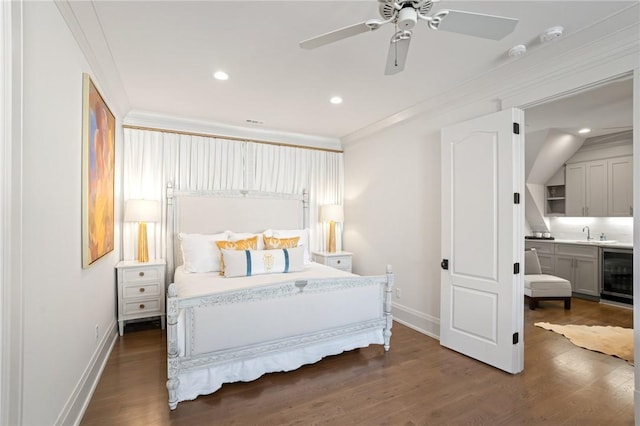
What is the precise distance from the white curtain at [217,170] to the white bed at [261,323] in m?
1.18

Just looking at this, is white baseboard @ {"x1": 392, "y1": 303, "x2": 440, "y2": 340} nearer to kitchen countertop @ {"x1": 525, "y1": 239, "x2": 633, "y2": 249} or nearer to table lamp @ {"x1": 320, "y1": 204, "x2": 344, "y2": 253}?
table lamp @ {"x1": 320, "y1": 204, "x2": 344, "y2": 253}

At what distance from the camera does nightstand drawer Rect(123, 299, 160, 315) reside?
11.6ft

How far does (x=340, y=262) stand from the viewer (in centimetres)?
482

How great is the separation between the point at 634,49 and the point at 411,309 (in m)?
3.13

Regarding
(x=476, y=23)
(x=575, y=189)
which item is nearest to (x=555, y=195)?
(x=575, y=189)

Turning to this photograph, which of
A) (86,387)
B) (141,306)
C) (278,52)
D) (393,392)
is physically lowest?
(393,392)

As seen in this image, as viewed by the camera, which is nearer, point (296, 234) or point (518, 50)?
point (518, 50)

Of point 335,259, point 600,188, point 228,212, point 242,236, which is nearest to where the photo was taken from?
point 242,236

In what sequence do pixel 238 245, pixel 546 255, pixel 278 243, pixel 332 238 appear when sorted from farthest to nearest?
1. pixel 546 255
2. pixel 332 238
3. pixel 278 243
4. pixel 238 245

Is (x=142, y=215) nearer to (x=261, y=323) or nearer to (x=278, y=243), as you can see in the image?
(x=278, y=243)

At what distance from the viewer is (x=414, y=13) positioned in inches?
59.5

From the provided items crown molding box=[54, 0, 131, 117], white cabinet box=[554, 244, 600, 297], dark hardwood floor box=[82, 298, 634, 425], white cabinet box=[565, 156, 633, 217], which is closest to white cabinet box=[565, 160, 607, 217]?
white cabinet box=[565, 156, 633, 217]

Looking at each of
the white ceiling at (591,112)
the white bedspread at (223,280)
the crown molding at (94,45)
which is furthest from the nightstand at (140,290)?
the white ceiling at (591,112)

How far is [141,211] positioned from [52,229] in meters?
2.06
